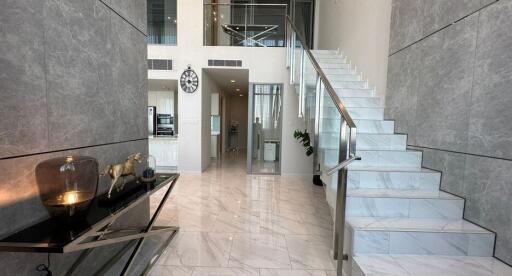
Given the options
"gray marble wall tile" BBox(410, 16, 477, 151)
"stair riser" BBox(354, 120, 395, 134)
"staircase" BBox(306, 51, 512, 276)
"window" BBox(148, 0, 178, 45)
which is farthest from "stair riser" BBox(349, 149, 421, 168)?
"window" BBox(148, 0, 178, 45)

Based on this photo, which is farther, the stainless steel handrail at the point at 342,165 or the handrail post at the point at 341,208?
the handrail post at the point at 341,208

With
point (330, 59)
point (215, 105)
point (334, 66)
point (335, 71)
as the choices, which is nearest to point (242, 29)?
point (330, 59)

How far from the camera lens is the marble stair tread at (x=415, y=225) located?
2068 mm

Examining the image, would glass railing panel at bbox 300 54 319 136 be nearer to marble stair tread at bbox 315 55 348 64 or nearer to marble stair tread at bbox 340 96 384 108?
marble stair tread at bbox 340 96 384 108

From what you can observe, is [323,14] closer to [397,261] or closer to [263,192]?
[263,192]

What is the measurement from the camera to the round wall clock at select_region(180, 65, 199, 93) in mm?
5926

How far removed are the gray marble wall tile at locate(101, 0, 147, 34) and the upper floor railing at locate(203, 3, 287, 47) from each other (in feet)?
12.7

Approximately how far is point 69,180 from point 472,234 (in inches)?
112

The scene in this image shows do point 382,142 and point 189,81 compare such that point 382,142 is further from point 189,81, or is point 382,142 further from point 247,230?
point 189,81

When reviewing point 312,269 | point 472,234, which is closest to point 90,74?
point 312,269

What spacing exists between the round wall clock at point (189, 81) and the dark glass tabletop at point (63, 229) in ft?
15.0

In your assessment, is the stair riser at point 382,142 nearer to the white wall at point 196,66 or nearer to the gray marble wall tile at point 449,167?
the gray marble wall tile at point 449,167

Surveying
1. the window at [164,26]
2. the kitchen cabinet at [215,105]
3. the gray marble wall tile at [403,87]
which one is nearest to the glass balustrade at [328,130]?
the gray marble wall tile at [403,87]

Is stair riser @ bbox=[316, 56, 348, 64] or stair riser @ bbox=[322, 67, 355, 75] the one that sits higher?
stair riser @ bbox=[316, 56, 348, 64]
